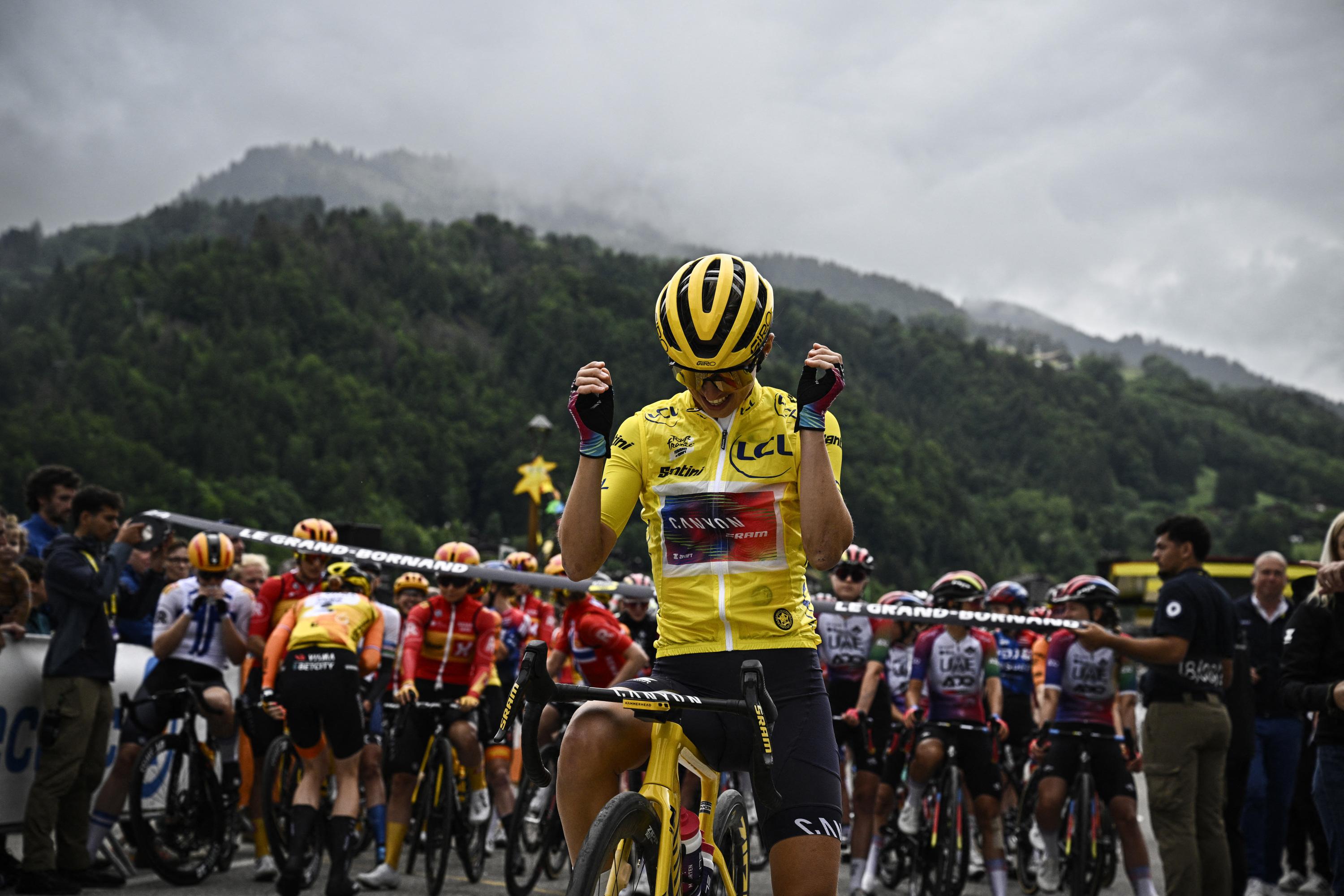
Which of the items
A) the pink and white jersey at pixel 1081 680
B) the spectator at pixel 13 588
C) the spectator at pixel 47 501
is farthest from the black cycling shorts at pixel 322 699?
the pink and white jersey at pixel 1081 680

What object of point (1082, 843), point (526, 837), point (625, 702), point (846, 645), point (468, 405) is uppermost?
point (468, 405)

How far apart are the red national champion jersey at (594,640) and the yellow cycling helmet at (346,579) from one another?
174 centimetres

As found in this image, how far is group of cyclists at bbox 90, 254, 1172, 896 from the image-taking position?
385 centimetres

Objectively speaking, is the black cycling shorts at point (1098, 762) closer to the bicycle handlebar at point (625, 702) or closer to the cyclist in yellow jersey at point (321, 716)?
the cyclist in yellow jersey at point (321, 716)

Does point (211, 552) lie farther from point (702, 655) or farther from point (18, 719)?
point (702, 655)

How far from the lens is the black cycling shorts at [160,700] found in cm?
945

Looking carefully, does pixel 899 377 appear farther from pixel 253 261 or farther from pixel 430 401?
pixel 253 261

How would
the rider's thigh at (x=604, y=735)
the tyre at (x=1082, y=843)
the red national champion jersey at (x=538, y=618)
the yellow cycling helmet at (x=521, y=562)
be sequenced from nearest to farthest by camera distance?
the rider's thigh at (x=604, y=735) → the tyre at (x=1082, y=843) → the yellow cycling helmet at (x=521, y=562) → the red national champion jersey at (x=538, y=618)

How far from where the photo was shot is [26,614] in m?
8.44

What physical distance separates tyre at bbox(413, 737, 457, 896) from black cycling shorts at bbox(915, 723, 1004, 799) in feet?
11.0

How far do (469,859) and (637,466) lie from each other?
6.48m

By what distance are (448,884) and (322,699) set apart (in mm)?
2404

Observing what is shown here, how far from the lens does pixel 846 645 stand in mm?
10922

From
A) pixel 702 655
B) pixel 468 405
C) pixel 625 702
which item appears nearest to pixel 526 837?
pixel 702 655
